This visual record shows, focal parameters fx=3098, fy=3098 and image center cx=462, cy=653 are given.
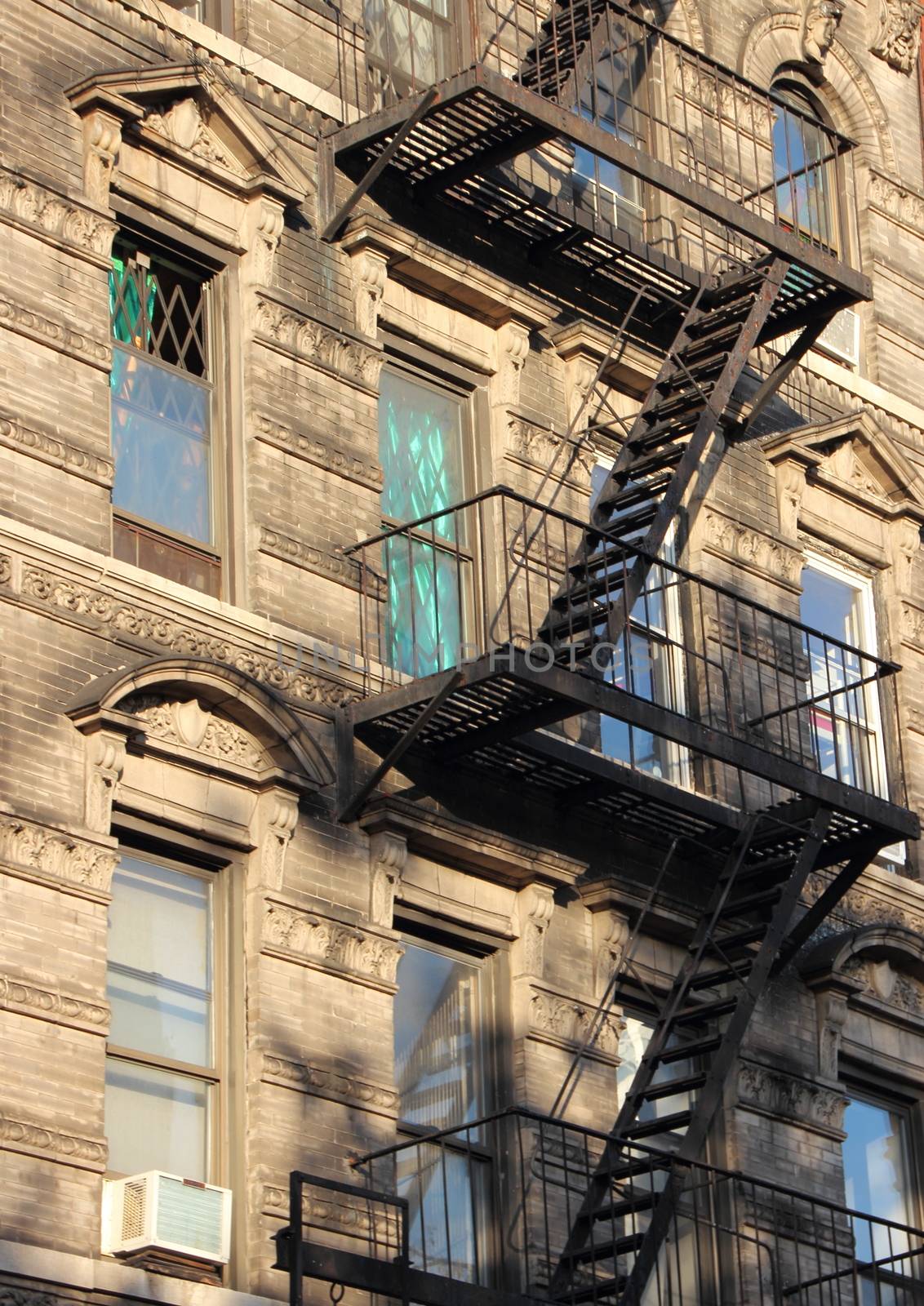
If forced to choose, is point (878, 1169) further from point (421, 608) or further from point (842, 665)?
point (421, 608)

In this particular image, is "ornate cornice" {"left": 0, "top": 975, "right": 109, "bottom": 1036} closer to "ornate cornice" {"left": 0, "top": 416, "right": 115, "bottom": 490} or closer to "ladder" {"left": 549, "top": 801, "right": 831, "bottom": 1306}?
"ornate cornice" {"left": 0, "top": 416, "right": 115, "bottom": 490}

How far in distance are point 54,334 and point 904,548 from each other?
7614 mm

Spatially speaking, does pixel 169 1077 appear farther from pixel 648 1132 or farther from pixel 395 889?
pixel 648 1132

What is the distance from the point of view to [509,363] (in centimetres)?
1925

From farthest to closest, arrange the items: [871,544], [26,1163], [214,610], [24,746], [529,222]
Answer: [871,544]
[529,222]
[214,610]
[24,746]
[26,1163]

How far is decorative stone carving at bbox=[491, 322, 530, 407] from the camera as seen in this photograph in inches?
755

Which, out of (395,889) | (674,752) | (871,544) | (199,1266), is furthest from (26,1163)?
(871,544)

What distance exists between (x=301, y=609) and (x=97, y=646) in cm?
165

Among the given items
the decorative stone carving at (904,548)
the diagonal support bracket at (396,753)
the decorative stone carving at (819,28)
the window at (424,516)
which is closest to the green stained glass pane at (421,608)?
the window at (424,516)

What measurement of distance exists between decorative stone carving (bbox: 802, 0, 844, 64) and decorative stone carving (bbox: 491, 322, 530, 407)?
5.05 meters

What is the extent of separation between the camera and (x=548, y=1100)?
57.0 feet

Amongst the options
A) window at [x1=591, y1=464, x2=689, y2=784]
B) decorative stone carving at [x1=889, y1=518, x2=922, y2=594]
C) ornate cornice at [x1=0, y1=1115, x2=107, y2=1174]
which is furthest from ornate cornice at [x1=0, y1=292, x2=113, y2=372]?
decorative stone carving at [x1=889, y1=518, x2=922, y2=594]

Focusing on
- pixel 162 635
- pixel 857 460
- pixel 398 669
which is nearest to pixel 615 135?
pixel 857 460

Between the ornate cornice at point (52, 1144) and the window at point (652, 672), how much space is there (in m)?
5.24
